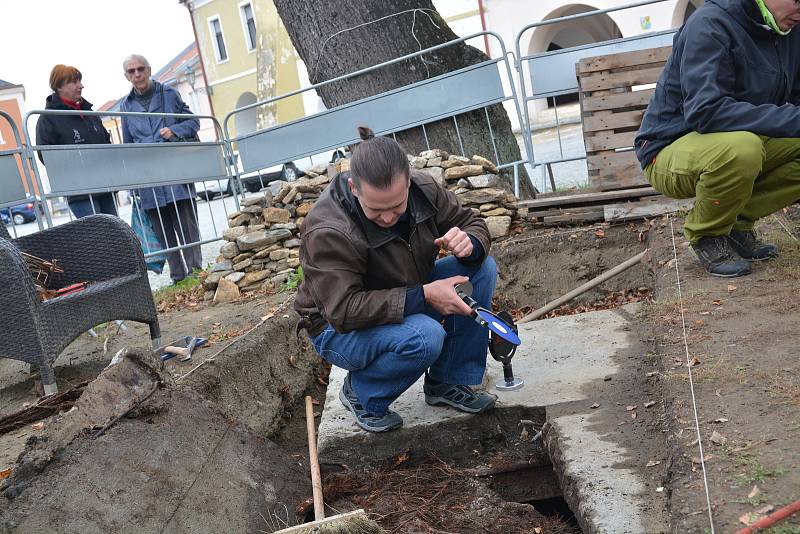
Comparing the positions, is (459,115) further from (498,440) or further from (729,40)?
(498,440)

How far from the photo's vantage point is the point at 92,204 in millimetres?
6582

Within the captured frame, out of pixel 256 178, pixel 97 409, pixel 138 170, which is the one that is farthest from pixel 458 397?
pixel 256 178

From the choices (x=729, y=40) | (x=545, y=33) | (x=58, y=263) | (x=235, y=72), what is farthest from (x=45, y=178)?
(x=235, y=72)

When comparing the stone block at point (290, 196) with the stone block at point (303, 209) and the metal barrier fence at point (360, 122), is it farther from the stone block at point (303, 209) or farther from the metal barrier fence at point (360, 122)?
the metal barrier fence at point (360, 122)

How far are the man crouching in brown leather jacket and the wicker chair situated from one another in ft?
5.10

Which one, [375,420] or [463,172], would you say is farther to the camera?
[463,172]

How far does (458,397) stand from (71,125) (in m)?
4.62

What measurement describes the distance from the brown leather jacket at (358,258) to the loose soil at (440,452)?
0.71 meters

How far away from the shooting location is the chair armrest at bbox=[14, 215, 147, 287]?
4.66 metres

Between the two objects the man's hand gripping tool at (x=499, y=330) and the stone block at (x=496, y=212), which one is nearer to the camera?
the man's hand gripping tool at (x=499, y=330)

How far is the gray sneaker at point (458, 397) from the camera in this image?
349 cm

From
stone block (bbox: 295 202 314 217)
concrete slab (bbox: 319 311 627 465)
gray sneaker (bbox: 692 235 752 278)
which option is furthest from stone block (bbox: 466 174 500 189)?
gray sneaker (bbox: 692 235 752 278)

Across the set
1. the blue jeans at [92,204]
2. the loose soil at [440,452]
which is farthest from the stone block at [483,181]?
the blue jeans at [92,204]

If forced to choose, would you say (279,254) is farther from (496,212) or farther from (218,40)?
(218,40)
